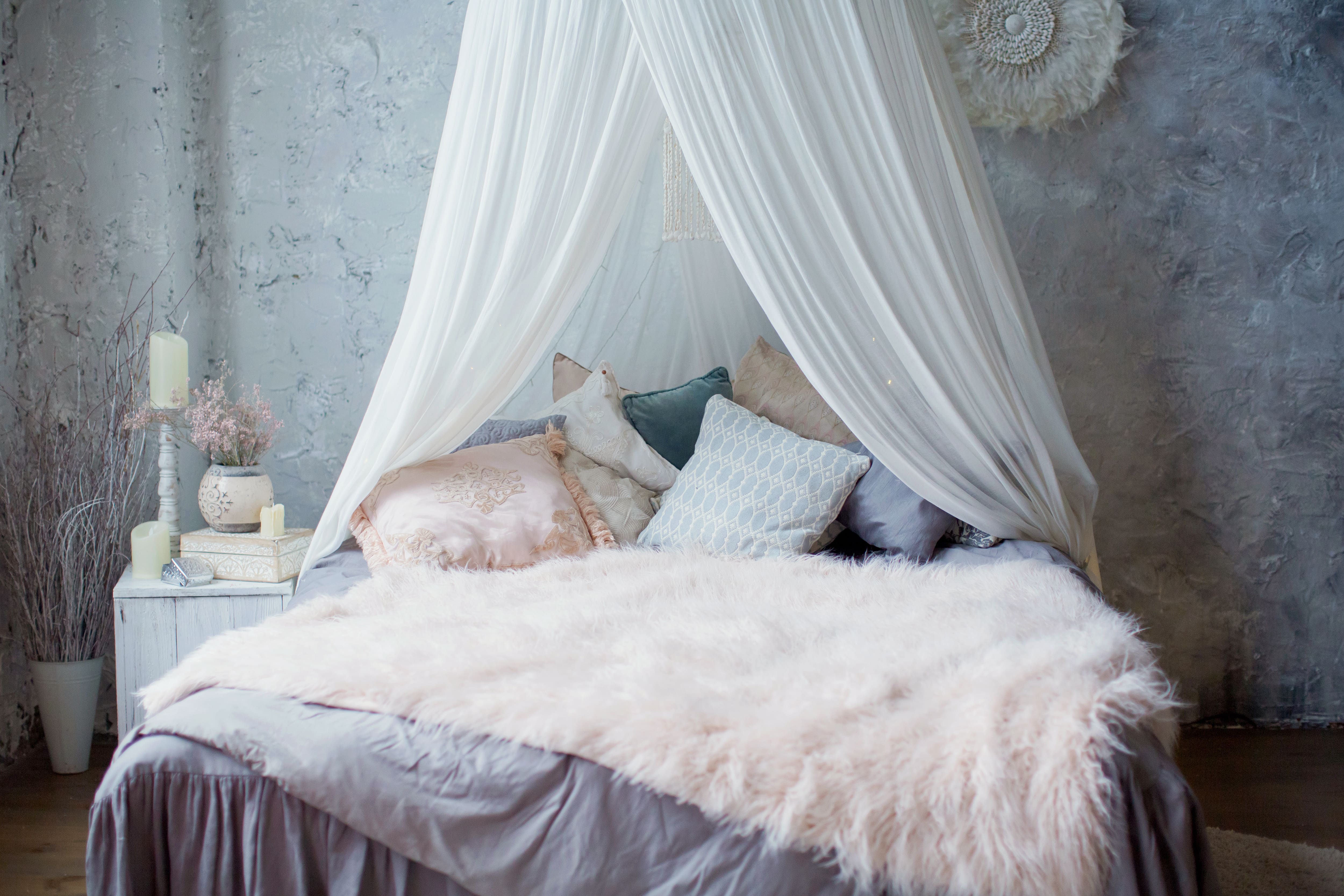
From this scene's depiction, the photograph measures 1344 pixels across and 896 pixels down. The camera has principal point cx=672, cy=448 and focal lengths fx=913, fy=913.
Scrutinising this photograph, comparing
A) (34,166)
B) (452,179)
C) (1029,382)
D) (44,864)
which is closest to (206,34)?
(34,166)

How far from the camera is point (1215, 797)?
7.88ft

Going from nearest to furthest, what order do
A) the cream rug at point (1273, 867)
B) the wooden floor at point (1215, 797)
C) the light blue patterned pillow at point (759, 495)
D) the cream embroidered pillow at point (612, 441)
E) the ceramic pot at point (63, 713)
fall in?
the cream rug at point (1273, 867)
the wooden floor at point (1215, 797)
the light blue patterned pillow at point (759, 495)
the ceramic pot at point (63, 713)
the cream embroidered pillow at point (612, 441)

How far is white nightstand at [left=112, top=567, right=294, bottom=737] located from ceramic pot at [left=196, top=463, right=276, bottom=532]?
0.20 m

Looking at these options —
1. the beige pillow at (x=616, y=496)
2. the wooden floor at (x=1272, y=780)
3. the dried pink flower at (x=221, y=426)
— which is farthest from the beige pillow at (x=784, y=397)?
the dried pink flower at (x=221, y=426)

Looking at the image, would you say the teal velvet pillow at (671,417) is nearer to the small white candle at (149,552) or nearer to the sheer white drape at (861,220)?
the sheer white drape at (861,220)

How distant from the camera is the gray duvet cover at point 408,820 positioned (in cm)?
122

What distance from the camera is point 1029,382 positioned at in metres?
2.24

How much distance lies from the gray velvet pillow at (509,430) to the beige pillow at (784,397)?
58 centimetres

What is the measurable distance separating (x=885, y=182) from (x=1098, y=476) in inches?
59.0

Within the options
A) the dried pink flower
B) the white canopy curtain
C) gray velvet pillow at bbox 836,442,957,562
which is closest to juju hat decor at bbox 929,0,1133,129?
the white canopy curtain

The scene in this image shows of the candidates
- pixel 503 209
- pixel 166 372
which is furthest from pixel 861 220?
pixel 166 372

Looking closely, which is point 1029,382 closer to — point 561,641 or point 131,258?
point 561,641

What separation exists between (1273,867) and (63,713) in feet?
10.1

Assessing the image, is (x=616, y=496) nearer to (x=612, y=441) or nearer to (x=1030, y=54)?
(x=612, y=441)
